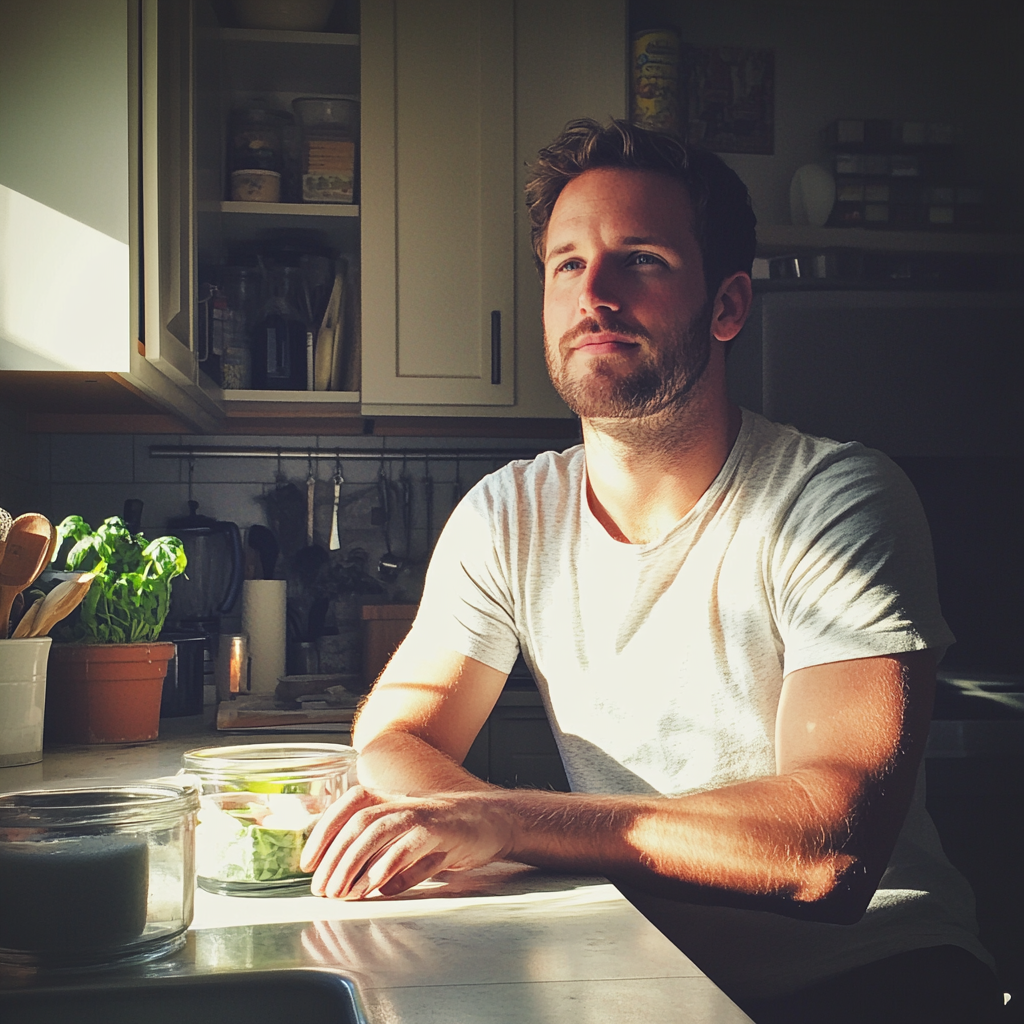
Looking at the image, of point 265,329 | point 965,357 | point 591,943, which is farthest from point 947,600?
point 591,943

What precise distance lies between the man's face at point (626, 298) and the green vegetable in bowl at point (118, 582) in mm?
677

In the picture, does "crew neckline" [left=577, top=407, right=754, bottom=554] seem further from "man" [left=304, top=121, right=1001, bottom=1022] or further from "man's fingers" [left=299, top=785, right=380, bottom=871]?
"man's fingers" [left=299, top=785, right=380, bottom=871]

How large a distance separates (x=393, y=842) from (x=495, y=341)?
1759 millimetres

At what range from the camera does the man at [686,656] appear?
97 cm

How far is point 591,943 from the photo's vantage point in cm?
72

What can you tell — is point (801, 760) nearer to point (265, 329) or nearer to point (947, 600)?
point (947, 600)

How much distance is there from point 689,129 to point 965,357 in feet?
3.21

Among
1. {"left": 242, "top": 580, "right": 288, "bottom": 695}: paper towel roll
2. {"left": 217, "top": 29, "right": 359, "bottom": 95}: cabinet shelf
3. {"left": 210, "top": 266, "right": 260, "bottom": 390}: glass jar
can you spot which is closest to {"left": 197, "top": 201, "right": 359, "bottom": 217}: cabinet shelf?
{"left": 210, "top": 266, "right": 260, "bottom": 390}: glass jar

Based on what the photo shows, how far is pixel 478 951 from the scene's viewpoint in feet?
2.32

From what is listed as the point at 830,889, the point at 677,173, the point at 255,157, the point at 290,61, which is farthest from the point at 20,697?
the point at 290,61

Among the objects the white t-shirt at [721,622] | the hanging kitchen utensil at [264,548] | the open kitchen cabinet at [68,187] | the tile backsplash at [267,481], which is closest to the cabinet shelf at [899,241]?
the tile backsplash at [267,481]

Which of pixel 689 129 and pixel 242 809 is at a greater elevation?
pixel 689 129

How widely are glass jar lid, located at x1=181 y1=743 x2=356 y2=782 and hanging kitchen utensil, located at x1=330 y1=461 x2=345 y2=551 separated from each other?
1701 mm

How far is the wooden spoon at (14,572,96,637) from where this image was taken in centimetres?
151
